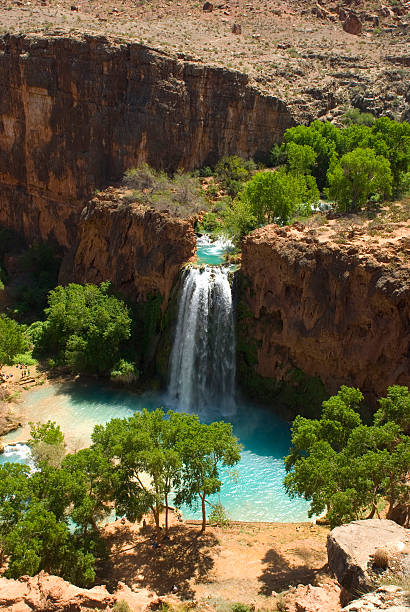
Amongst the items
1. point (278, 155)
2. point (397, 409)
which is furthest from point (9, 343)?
point (278, 155)

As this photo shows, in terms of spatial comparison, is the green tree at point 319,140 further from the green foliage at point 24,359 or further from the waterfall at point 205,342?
the green foliage at point 24,359

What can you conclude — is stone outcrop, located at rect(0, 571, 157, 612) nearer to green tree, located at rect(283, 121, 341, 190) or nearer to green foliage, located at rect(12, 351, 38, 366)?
green foliage, located at rect(12, 351, 38, 366)

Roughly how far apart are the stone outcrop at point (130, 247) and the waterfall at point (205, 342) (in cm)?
200

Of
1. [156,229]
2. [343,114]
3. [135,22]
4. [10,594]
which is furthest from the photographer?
[135,22]

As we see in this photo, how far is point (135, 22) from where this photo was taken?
169 feet

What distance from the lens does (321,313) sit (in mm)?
26516

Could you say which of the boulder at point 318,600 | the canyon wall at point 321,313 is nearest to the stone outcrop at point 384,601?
the boulder at point 318,600

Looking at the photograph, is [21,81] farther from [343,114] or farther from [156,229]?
[343,114]

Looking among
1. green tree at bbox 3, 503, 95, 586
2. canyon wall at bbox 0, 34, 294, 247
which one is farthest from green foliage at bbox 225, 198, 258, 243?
green tree at bbox 3, 503, 95, 586

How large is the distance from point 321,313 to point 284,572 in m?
12.9

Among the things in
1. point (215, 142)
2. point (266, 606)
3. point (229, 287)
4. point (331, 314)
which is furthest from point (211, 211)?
point (266, 606)

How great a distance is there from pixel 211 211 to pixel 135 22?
24458mm

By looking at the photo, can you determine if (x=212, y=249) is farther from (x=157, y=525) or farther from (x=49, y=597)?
(x=49, y=597)

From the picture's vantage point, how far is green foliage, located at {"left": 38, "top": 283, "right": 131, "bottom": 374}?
30.6 metres
